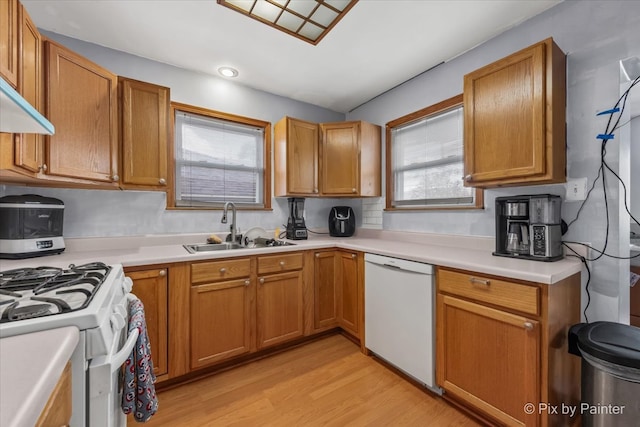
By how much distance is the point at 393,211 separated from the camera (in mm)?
2830

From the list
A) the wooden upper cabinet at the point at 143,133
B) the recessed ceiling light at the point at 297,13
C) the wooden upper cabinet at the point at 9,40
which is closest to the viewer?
the wooden upper cabinet at the point at 9,40

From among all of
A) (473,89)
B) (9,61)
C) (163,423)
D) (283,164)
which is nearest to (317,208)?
(283,164)

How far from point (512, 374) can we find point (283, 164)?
235 centimetres

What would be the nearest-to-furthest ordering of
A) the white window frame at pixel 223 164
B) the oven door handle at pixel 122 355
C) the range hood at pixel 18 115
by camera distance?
the range hood at pixel 18 115, the oven door handle at pixel 122 355, the white window frame at pixel 223 164

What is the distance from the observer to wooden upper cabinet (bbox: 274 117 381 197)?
8.98 ft

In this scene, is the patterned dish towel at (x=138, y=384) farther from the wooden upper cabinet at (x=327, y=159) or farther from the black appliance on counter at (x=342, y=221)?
the black appliance on counter at (x=342, y=221)

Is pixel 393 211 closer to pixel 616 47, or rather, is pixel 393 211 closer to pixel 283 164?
pixel 283 164

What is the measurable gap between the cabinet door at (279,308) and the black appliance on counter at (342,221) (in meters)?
0.86

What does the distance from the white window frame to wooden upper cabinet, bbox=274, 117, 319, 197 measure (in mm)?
115

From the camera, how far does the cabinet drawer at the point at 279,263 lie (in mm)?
2141

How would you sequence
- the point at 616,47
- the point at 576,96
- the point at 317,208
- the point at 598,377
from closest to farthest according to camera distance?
1. the point at 598,377
2. the point at 616,47
3. the point at 576,96
4. the point at 317,208

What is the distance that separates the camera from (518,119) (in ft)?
5.21

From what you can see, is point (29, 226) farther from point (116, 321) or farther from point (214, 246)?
point (116, 321)

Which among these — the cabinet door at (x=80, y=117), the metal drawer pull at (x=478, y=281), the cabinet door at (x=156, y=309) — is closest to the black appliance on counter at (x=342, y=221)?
the metal drawer pull at (x=478, y=281)
